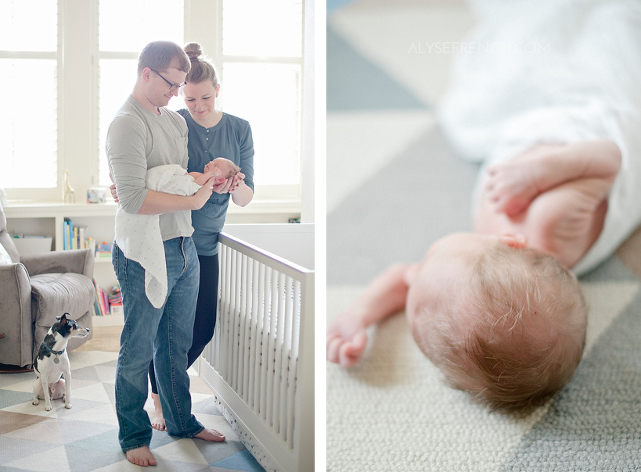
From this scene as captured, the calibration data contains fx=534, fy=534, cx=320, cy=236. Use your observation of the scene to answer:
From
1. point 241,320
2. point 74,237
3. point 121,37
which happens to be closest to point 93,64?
point 121,37

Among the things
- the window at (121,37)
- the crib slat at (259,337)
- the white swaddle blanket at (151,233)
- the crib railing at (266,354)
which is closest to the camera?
the crib railing at (266,354)

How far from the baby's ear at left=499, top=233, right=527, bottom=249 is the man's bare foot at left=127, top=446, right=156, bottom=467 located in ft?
3.78

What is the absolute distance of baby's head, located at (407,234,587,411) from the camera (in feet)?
2.45

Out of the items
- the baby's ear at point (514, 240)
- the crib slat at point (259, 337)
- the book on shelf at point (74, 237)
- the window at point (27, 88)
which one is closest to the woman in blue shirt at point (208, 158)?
the crib slat at point (259, 337)

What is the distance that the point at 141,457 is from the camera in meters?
1.46

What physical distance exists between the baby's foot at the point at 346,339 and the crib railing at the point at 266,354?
35cm

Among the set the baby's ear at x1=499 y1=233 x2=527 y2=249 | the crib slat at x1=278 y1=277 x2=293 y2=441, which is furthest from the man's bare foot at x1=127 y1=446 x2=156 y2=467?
the baby's ear at x1=499 y1=233 x2=527 y2=249

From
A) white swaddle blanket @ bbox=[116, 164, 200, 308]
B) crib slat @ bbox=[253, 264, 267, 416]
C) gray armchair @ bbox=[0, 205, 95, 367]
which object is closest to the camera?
white swaddle blanket @ bbox=[116, 164, 200, 308]

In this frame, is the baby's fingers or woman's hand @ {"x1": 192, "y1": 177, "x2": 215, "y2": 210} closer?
the baby's fingers

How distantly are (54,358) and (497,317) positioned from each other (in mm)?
1546

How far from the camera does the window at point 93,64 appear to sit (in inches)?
113

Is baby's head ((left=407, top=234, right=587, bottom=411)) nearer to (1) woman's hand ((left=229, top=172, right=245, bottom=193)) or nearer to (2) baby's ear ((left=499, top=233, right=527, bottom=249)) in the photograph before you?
Result: (2) baby's ear ((left=499, top=233, right=527, bottom=249))

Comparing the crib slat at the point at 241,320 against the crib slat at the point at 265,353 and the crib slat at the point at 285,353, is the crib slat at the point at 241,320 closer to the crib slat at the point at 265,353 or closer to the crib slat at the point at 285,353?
the crib slat at the point at 265,353

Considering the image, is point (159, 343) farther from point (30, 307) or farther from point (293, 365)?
point (30, 307)
